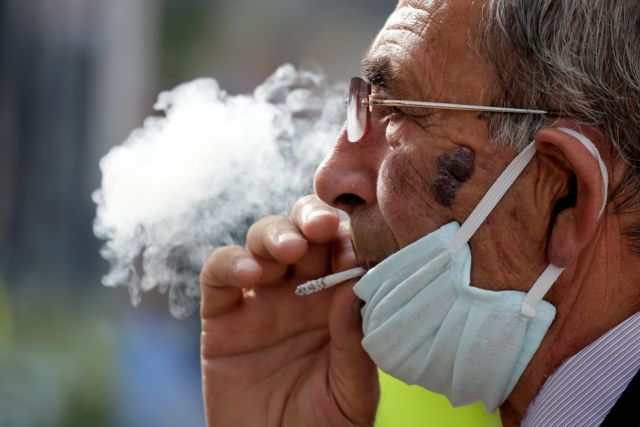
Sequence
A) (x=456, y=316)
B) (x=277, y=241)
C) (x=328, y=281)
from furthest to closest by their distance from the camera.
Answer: (x=277, y=241), (x=328, y=281), (x=456, y=316)

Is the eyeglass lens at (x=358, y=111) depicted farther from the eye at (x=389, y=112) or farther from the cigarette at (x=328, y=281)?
the cigarette at (x=328, y=281)

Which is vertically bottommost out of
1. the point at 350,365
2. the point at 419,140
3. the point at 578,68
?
the point at 350,365

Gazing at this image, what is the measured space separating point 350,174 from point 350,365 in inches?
30.1

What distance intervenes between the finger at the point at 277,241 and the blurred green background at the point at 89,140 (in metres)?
3.85

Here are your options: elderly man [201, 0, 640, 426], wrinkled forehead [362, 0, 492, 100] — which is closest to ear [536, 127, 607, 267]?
elderly man [201, 0, 640, 426]

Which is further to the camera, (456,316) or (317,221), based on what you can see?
(317,221)

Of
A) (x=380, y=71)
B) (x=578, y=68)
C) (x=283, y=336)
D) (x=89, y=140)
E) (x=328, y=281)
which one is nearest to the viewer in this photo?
(x=578, y=68)

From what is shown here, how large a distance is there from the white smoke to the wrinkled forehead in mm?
963

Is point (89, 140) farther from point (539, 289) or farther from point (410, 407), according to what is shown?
point (539, 289)

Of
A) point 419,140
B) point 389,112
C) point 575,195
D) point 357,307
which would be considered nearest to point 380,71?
point 389,112

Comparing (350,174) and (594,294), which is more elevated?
(350,174)

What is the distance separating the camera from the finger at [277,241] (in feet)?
8.67

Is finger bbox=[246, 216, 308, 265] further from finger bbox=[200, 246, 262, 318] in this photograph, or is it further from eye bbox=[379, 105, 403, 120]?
eye bbox=[379, 105, 403, 120]

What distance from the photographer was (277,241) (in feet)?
8.73
